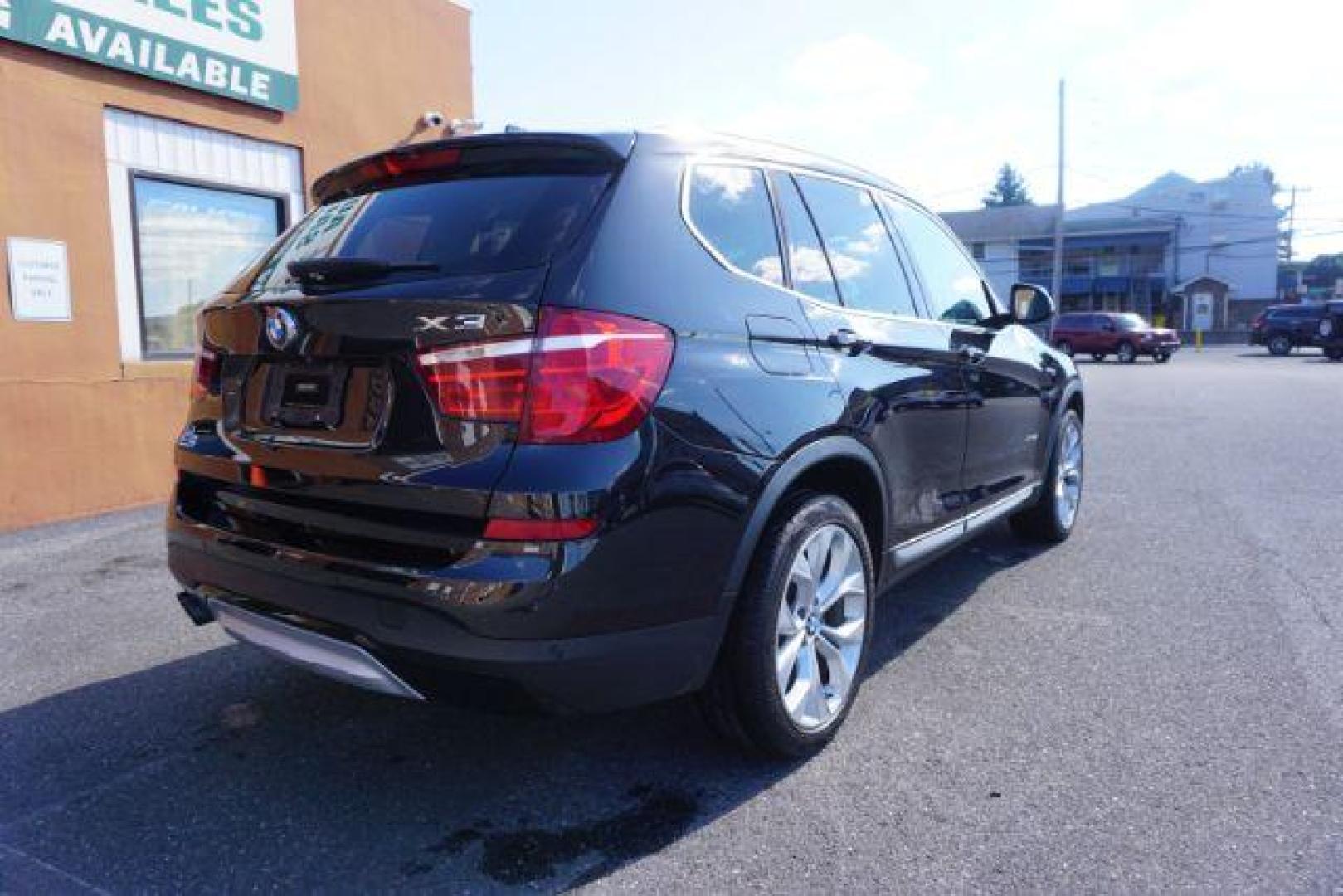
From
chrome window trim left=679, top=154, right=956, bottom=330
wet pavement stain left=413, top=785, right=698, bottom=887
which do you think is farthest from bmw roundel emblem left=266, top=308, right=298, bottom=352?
wet pavement stain left=413, top=785, right=698, bottom=887

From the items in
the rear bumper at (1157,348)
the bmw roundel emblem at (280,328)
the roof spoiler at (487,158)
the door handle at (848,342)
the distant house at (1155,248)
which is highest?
the distant house at (1155,248)

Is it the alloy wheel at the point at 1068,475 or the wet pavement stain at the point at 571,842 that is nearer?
the wet pavement stain at the point at 571,842

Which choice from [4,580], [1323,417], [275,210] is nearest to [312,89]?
[275,210]

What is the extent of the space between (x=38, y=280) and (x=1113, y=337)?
103 ft

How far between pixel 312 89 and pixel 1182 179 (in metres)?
62.6

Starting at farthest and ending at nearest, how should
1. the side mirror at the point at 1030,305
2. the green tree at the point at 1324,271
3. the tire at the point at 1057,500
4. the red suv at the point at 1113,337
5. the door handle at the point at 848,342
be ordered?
the green tree at the point at 1324,271
the red suv at the point at 1113,337
the tire at the point at 1057,500
the side mirror at the point at 1030,305
the door handle at the point at 848,342

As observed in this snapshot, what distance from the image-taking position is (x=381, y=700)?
3461mm

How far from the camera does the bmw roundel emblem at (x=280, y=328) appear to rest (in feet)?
8.58

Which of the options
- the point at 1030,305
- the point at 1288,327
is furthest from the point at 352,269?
the point at 1288,327

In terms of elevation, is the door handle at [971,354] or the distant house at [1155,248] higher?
the distant house at [1155,248]

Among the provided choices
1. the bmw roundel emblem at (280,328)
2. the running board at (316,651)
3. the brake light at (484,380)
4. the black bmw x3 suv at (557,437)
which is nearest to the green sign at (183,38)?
the black bmw x3 suv at (557,437)

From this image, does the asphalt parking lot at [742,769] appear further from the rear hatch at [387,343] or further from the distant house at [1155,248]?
the distant house at [1155,248]

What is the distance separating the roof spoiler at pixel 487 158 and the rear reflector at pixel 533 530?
1.00 m

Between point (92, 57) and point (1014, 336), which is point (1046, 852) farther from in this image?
point (92, 57)
